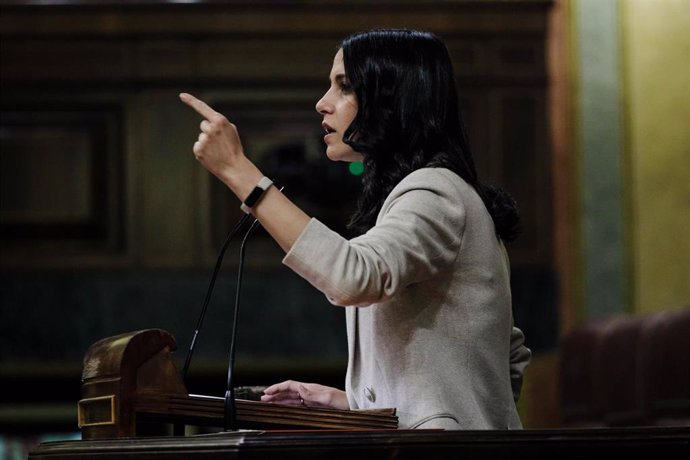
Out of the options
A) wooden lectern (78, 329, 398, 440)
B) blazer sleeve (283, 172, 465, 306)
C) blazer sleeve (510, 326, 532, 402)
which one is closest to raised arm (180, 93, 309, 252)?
blazer sleeve (283, 172, 465, 306)

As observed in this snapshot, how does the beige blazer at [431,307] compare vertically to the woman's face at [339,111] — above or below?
below

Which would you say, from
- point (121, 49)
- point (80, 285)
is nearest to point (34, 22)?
point (121, 49)

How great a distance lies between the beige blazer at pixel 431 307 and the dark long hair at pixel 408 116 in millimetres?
68

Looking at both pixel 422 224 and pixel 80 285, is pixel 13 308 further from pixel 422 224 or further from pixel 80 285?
pixel 422 224

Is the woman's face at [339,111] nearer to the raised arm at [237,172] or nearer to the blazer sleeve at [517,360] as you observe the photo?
the raised arm at [237,172]

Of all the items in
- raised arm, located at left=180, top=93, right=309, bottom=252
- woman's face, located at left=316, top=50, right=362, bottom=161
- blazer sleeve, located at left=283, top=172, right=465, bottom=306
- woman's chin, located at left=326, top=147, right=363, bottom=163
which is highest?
woman's face, located at left=316, top=50, right=362, bottom=161

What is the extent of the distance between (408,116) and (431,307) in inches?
13.2

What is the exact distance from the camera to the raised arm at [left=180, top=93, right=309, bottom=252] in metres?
2.00

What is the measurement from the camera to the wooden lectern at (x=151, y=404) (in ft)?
6.25

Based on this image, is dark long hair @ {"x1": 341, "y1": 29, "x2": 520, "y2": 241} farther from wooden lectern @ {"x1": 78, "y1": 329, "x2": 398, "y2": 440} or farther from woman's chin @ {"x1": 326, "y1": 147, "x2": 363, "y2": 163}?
wooden lectern @ {"x1": 78, "y1": 329, "x2": 398, "y2": 440}

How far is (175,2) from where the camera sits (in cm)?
642

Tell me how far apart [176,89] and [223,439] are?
4856 mm

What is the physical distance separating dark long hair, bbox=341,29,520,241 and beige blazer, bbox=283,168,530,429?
0.07 metres

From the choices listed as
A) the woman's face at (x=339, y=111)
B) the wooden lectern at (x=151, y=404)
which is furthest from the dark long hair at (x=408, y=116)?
the wooden lectern at (x=151, y=404)
